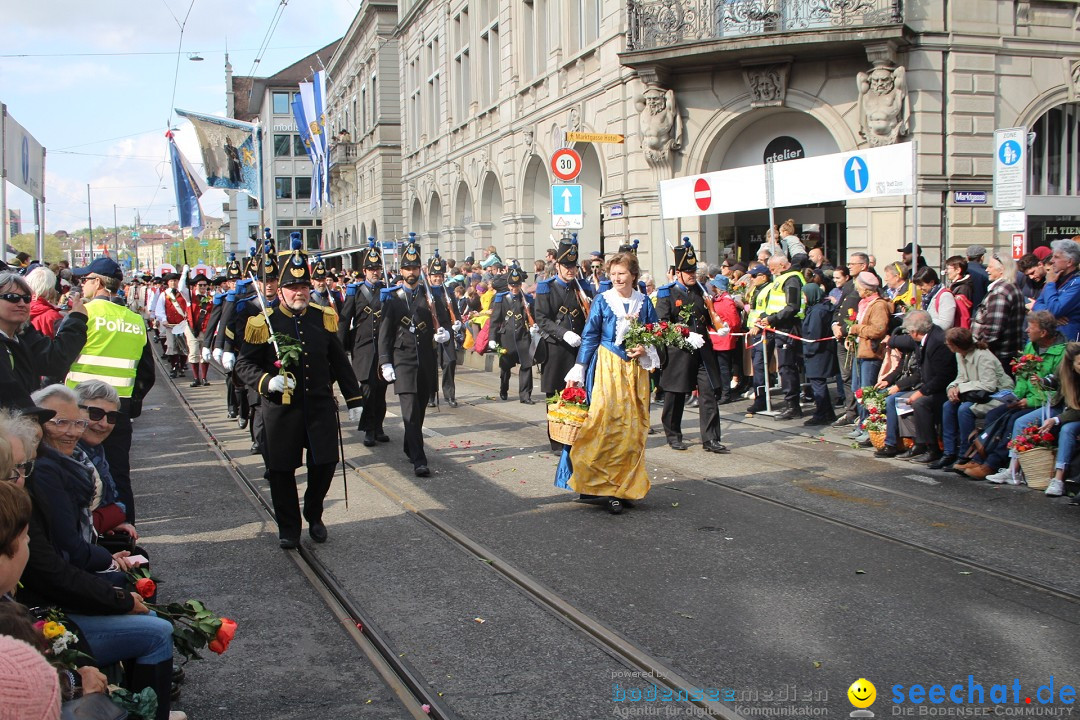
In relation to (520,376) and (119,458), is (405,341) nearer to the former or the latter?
(119,458)

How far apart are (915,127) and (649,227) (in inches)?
236

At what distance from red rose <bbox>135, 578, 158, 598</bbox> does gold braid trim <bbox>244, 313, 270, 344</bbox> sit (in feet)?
9.96

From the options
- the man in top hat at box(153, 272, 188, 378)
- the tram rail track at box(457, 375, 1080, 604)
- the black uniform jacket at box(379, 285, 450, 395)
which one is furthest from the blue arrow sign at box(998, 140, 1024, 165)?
the man in top hat at box(153, 272, 188, 378)

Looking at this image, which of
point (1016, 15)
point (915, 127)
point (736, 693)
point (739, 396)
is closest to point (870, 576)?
point (736, 693)

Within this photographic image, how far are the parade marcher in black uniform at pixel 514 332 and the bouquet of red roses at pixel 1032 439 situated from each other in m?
7.69

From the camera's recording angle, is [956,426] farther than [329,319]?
Yes

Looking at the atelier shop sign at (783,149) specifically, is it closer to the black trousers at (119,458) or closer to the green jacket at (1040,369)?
the green jacket at (1040,369)

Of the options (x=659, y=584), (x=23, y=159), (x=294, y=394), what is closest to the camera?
(x=659, y=584)

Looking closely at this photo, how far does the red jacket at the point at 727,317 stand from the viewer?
14.2 meters

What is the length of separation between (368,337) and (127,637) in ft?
27.7

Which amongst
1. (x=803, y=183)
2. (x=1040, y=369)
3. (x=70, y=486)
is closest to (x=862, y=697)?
(x=70, y=486)

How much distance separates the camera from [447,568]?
6504mm

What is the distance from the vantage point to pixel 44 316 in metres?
Answer: 8.35

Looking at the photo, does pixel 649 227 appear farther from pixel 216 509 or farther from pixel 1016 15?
pixel 216 509
